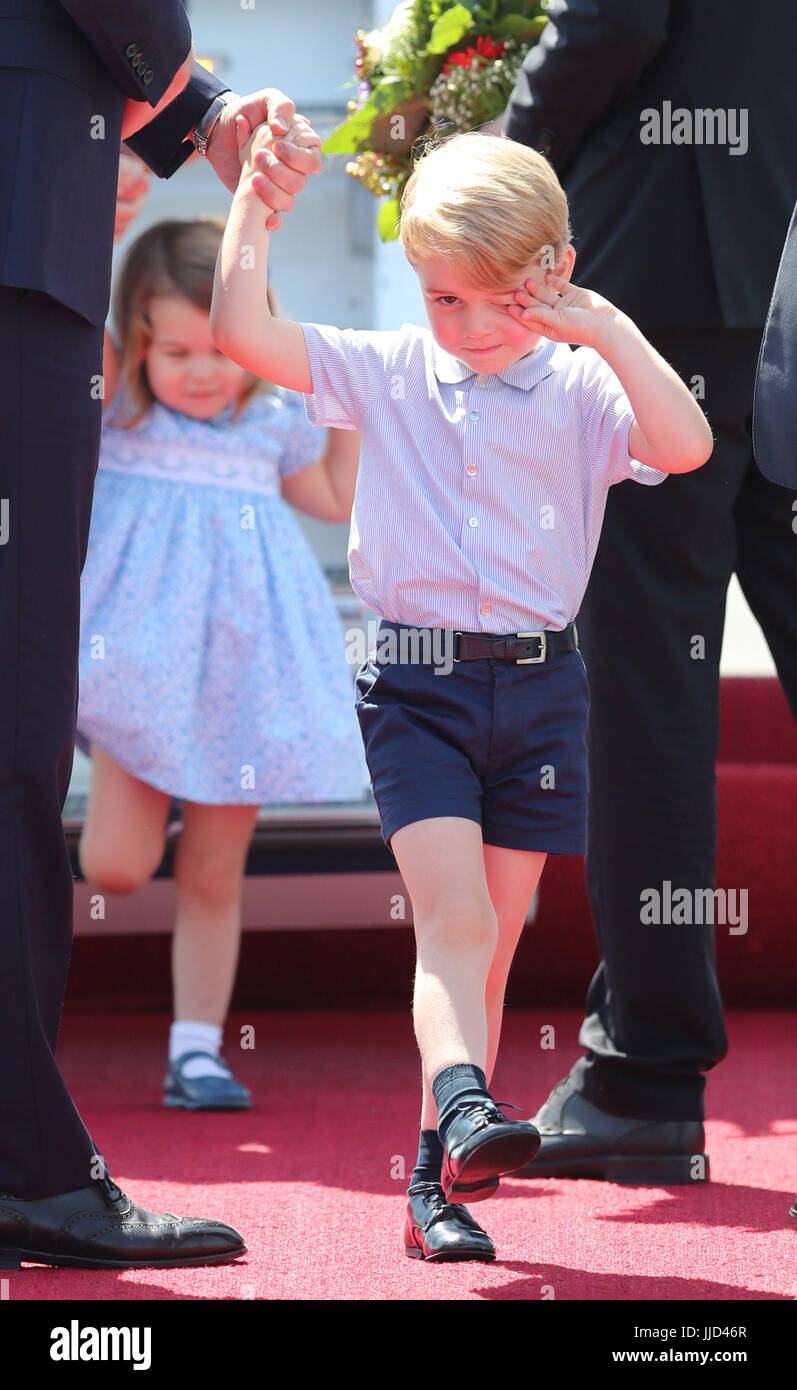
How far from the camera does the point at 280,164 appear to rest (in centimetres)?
195

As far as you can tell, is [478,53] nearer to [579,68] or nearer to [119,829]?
[579,68]

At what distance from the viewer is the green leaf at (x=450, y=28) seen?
267cm

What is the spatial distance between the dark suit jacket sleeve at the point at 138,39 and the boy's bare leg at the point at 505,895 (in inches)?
36.5

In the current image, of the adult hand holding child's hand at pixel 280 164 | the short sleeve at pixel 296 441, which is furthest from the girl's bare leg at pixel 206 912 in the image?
the adult hand holding child's hand at pixel 280 164

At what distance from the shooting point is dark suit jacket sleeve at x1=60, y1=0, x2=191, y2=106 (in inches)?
73.6

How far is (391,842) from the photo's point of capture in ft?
6.39

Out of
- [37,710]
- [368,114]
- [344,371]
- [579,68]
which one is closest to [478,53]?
[368,114]

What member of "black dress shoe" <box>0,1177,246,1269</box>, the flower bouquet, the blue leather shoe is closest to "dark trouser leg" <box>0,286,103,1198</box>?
"black dress shoe" <box>0,1177,246,1269</box>

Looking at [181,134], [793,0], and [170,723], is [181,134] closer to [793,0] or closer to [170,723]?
[793,0]

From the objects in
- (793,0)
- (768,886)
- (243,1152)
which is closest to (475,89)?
(793,0)

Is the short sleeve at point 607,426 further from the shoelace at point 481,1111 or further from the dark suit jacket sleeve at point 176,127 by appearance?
the shoelace at point 481,1111

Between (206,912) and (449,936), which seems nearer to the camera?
(449,936)

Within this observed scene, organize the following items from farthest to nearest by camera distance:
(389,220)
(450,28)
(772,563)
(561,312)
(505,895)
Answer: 1. (389,220)
2. (450,28)
3. (772,563)
4. (505,895)
5. (561,312)

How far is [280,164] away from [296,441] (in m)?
1.58
